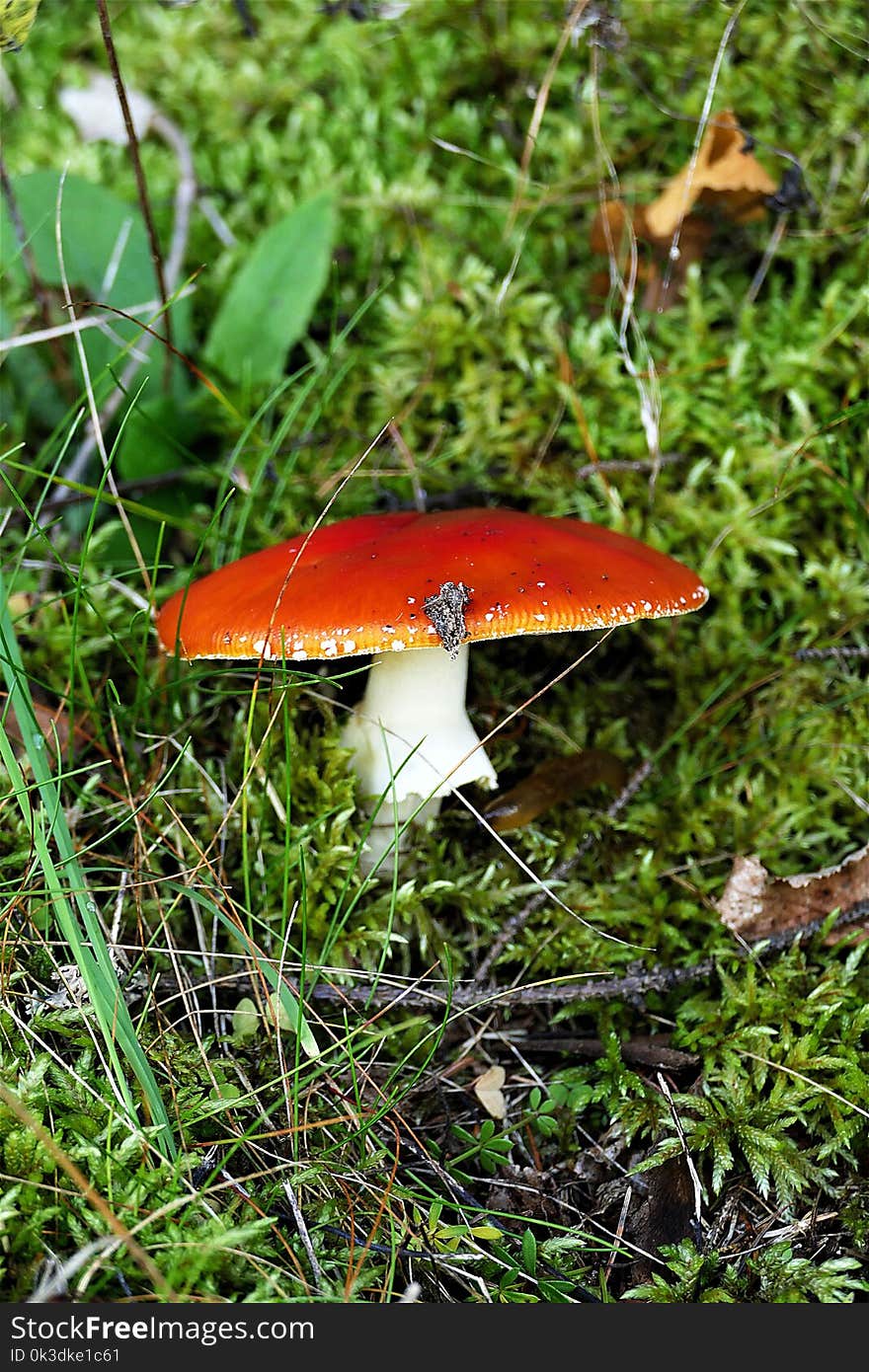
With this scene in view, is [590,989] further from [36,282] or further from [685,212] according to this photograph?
[36,282]

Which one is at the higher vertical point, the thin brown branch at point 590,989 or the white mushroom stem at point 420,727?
the white mushroom stem at point 420,727

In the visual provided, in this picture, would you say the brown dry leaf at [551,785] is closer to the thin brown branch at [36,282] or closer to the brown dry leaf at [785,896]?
the brown dry leaf at [785,896]

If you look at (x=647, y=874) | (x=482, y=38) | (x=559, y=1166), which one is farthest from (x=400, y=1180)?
(x=482, y=38)

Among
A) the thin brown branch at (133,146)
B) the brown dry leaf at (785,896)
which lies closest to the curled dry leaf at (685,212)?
the thin brown branch at (133,146)

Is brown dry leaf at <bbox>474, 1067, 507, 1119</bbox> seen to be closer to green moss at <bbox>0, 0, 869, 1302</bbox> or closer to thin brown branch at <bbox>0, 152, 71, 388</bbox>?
green moss at <bbox>0, 0, 869, 1302</bbox>

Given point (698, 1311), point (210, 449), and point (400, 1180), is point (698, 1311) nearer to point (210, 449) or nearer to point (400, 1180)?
point (400, 1180)

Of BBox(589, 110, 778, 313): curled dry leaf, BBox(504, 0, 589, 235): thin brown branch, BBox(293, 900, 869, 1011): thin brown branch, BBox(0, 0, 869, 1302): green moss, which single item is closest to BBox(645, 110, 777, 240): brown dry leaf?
BBox(589, 110, 778, 313): curled dry leaf

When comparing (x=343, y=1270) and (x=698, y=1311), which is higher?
(x=343, y=1270)
